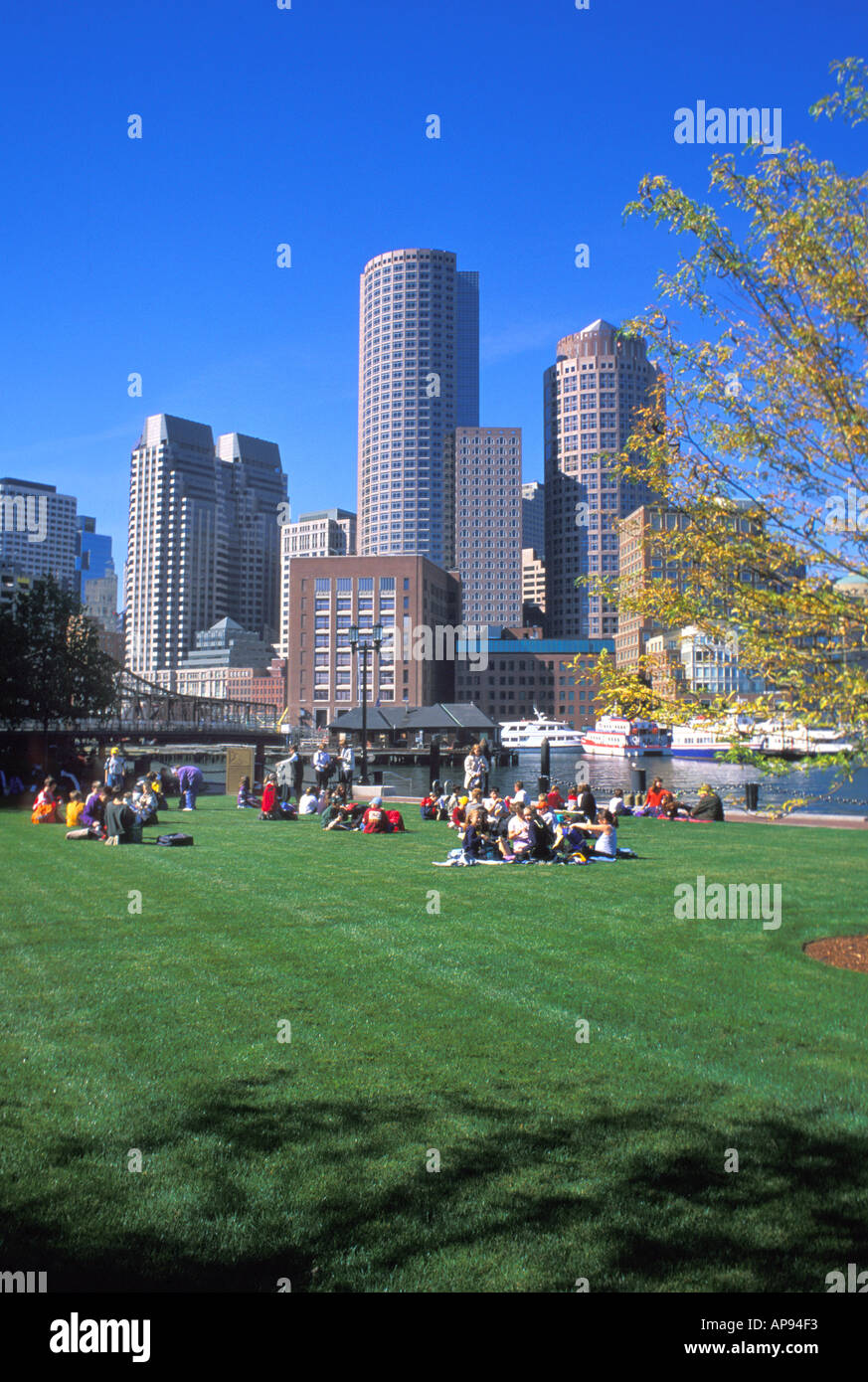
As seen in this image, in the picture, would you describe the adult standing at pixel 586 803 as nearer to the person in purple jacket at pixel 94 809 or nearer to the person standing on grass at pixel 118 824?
the person standing on grass at pixel 118 824

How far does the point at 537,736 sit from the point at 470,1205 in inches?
5174

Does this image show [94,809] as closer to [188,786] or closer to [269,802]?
[269,802]

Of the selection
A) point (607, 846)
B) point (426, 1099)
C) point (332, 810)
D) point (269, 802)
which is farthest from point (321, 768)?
point (426, 1099)

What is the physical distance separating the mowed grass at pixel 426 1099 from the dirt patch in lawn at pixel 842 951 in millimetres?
282

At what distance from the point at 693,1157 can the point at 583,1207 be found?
3.30ft

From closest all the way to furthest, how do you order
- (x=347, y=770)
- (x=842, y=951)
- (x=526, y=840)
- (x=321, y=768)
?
(x=842, y=951)
(x=526, y=840)
(x=321, y=768)
(x=347, y=770)

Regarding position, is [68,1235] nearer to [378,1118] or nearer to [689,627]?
[378,1118]

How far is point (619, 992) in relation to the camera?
30.9 feet

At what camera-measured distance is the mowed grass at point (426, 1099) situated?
509 centimetres

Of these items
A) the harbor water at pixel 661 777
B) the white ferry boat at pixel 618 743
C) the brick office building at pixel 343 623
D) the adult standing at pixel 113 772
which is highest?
the brick office building at pixel 343 623

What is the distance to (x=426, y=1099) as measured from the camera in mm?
6895

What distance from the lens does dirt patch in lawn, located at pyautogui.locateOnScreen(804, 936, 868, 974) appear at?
1063 cm

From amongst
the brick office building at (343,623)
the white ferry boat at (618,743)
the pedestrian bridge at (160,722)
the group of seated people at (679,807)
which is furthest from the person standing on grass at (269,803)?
the brick office building at (343,623)
